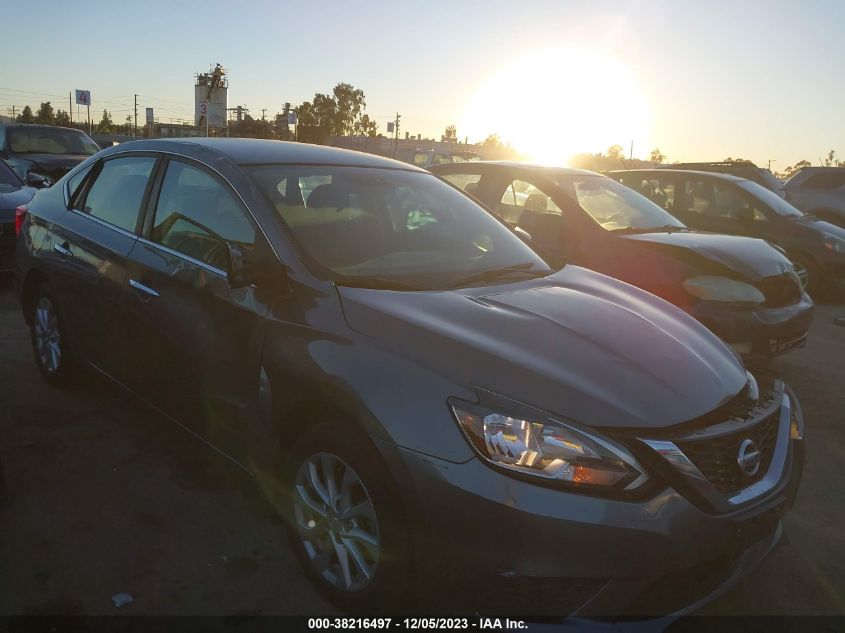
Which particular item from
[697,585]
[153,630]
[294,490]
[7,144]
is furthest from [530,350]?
[7,144]

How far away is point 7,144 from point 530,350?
13404 millimetres

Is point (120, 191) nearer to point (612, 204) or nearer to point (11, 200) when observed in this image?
point (612, 204)

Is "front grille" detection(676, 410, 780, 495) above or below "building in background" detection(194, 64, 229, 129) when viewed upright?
below

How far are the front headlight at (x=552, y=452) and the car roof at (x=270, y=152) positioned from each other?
176cm

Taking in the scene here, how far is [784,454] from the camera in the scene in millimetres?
2357

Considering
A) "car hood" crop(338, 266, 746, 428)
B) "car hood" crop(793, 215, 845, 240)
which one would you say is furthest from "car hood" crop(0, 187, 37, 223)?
"car hood" crop(793, 215, 845, 240)

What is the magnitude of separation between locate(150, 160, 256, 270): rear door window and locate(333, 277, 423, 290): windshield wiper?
0.47m

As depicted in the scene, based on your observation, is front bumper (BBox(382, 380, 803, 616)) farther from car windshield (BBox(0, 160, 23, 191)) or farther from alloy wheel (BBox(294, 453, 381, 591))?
car windshield (BBox(0, 160, 23, 191))

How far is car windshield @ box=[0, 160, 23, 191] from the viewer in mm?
7995

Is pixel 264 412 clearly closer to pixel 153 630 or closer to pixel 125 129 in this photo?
pixel 153 630

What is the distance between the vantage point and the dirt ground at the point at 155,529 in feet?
8.32

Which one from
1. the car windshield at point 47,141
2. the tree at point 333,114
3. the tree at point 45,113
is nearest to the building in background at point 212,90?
the tree at point 333,114

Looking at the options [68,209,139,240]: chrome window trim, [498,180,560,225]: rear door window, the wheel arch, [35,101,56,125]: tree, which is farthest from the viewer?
[35,101,56,125]: tree

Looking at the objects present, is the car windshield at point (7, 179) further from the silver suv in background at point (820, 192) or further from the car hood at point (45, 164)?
the silver suv in background at point (820, 192)
